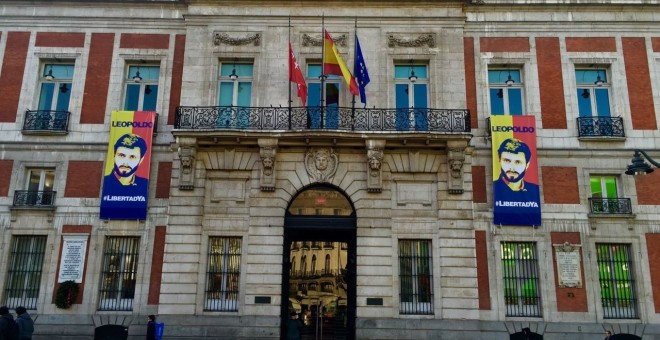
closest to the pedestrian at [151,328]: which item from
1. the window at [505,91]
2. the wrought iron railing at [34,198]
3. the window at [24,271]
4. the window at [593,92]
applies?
the window at [24,271]

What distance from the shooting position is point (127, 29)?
782 inches

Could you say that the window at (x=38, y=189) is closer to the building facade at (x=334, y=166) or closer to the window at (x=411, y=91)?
the building facade at (x=334, y=166)

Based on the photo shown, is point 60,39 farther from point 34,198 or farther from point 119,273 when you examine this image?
point 119,273

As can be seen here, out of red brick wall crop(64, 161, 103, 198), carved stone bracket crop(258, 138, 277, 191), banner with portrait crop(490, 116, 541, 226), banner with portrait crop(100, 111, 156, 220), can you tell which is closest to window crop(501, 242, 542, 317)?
banner with portrait crop(490, 116, 541, 226)

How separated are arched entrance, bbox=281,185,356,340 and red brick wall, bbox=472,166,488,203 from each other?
4.26 m

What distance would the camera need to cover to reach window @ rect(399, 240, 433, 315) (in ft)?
56.7

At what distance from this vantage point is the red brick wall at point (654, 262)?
675 inches

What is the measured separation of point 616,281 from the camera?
57.3 ft

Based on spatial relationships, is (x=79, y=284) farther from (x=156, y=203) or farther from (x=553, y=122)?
(x=553, y=122)

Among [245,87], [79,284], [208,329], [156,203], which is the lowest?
[208,329]

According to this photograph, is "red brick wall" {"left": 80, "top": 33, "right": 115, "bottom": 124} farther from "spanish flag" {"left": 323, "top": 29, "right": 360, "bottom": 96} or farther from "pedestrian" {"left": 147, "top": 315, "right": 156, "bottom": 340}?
"spanish flag" {"left": 323, "top": 29, "right": 360, "bottom": 96}

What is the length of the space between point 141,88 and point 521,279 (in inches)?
599

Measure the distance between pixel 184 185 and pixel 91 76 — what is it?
18.9ft

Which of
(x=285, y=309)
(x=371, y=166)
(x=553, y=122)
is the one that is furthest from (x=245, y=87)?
(x=553, y=122)
